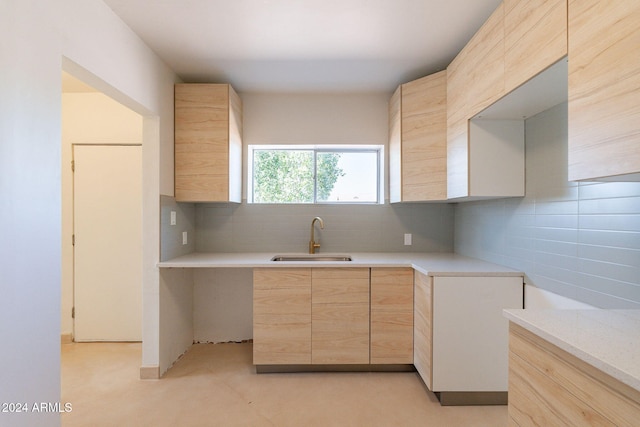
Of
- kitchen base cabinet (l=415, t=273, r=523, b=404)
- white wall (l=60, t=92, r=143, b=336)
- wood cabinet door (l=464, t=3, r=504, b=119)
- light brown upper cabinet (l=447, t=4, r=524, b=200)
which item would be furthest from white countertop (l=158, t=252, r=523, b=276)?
white wall (l=60, t=92, r=143, b=336)

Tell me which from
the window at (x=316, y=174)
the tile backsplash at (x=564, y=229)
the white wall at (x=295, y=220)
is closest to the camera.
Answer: the tile backsplash at (x=564, y=229)

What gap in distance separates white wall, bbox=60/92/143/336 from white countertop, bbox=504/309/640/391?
10.8 feet

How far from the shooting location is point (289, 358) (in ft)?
7.90

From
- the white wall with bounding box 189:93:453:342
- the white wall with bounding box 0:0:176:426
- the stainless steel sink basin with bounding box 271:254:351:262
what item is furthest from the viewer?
the white wall with bounding box 189:93:453:342

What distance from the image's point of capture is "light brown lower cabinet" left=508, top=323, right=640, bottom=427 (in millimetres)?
772

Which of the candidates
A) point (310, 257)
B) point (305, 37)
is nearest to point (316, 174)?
point (310, 257)

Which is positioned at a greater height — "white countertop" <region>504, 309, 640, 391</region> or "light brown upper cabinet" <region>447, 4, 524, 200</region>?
"light brown upper cabinet" <region>447, 4, 524, 200</region>

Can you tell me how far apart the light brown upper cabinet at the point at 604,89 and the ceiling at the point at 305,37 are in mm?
910

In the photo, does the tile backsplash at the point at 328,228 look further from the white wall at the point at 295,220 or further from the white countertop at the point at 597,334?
the white countertop at the point at 597,334

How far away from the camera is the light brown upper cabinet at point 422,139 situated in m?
2.45

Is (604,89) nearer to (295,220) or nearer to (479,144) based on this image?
(479,144)

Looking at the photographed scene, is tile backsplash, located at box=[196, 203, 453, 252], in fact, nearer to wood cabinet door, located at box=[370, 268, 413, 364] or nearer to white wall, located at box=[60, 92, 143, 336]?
wood cabinet door, located at box=[370, 268, 413, 364]

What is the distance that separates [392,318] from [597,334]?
4.99 ft

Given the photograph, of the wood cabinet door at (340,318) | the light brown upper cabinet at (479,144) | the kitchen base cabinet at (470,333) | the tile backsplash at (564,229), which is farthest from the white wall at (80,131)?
the tile backsplash at (564,229)
